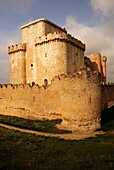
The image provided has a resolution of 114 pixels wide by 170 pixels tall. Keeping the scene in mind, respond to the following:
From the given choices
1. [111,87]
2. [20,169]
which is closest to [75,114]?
[20,169]

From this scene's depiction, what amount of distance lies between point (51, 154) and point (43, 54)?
1881 centimetres

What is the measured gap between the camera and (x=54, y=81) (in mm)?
19266

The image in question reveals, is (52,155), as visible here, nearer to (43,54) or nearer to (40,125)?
(40,125)

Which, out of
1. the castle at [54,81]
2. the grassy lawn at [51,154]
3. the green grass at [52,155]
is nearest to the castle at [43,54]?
the castle at [54,81]

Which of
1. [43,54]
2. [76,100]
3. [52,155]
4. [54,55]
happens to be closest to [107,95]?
[54,55]

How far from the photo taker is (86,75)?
16484mm

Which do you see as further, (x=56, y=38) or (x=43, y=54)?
(x=43, y=54)

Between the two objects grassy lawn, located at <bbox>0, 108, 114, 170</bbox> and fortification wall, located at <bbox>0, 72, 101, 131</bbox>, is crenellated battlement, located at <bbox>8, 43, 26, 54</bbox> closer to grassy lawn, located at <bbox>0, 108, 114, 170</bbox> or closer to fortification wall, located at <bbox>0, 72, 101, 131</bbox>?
fortification wall, located at <bbox>0, 72, 101, 131</bbox>

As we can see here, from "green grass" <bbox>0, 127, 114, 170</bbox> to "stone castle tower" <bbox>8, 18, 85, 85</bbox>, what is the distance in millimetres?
13861

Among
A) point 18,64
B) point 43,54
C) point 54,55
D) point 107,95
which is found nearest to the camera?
point 107,95

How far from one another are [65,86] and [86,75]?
6.37 ft

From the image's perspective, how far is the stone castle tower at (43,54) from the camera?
25766 millimetres

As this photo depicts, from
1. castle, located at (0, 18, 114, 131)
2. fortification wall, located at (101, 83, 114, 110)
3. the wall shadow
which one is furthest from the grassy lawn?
fortification wall, located at (101, 83, 114, 110)

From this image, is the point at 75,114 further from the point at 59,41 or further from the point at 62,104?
the point at 59,41
